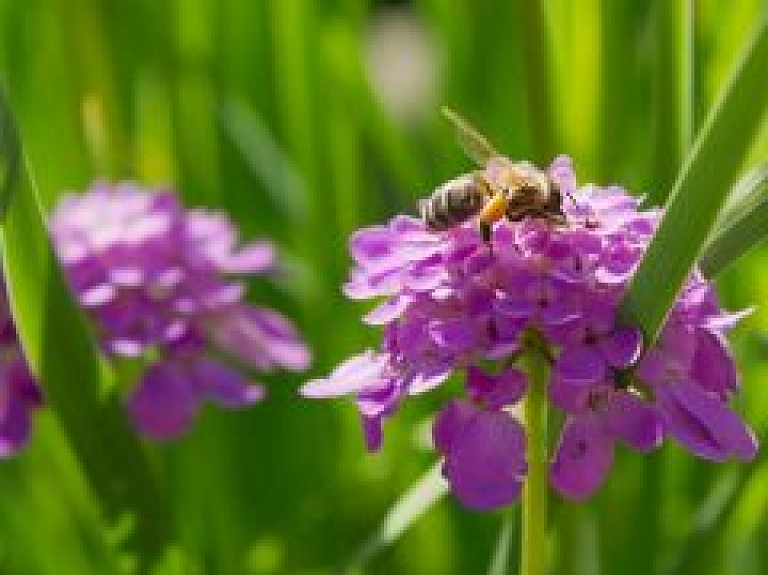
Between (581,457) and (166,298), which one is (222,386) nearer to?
(166,298)

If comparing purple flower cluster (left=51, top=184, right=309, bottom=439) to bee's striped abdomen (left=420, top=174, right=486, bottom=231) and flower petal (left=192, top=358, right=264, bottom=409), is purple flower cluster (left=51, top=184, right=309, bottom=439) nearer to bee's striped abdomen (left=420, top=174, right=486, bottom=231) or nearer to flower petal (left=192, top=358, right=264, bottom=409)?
flower petal (left=192, top=358, right=264, bottom=409)

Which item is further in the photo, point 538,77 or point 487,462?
point 538,77

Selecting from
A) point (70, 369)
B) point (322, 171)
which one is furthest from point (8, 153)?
point (322, 171)

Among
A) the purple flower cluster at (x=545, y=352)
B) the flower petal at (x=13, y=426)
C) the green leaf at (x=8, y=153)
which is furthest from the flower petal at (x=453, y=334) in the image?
the flower petal at (x=13, y=426)

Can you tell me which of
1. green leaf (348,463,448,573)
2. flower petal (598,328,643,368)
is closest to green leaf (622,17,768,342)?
flower petal (598,328,643,368)

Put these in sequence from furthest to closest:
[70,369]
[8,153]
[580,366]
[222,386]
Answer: [222,386]
[70,369]
[8,153]
[580,366]

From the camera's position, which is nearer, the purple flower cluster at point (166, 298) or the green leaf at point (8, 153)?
the green leaf at point (8, 153)

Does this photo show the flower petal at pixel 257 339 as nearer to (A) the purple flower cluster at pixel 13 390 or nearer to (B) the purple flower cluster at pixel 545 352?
(A) the purple flower cluster at pixel 13 390
